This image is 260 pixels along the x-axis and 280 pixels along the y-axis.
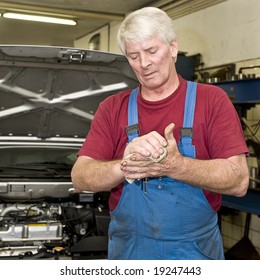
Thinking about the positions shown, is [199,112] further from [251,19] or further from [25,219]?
[251,19]

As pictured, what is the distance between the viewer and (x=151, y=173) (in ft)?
4.06

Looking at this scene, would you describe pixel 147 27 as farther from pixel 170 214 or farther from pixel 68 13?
pixel 68 13

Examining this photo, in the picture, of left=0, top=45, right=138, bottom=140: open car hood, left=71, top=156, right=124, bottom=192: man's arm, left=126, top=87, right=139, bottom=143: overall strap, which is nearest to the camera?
left=71, top=156, right=124, bottom=192: man's arm

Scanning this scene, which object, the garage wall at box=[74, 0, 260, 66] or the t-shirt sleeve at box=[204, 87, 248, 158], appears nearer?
the t-shirt sleeve at box=[204, 87, 248, 158]

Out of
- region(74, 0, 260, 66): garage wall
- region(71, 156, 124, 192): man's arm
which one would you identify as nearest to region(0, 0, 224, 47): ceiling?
region(74, 0, 260, 66): garage wall

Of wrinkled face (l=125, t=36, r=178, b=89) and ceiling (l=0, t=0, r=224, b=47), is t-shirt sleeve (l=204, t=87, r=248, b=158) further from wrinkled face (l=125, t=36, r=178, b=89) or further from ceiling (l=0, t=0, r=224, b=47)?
ceiling (l=0, t=0, r=224, b=47)

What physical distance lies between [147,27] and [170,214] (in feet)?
2.02

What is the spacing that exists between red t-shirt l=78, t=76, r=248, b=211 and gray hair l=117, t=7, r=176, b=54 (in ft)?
0.68

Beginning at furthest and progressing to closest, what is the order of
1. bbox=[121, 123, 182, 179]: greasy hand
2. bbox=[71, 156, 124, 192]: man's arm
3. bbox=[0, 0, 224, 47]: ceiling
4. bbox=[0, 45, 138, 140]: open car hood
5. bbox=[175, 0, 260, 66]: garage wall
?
bbox=[0, 0, 224, 47]: ceiling → bbox=[175, 0, 260, 66]: garage wall → bbox=[0, 45, 138, 140]: open car hood → bbox=[71, 156, 124, 192]: man's arm → bbox=[121, 123, 182, 179]: greasy hand

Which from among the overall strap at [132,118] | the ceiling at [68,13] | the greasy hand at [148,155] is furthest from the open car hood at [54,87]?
the ceiling at [68,13]

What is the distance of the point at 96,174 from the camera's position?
1.34 metres

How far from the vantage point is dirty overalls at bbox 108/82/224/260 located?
1.38m

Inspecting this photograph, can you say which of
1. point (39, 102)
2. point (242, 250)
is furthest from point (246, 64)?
point (39, 102)

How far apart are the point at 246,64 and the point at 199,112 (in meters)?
3.17
